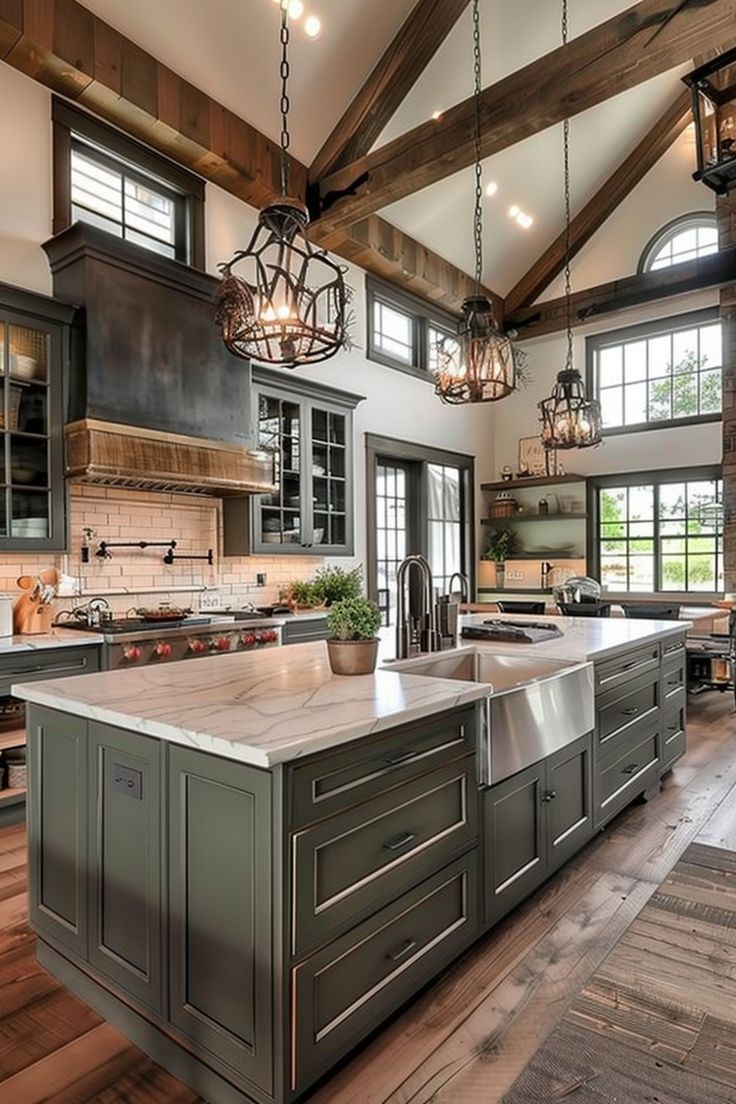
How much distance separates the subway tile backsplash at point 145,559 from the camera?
163 inches

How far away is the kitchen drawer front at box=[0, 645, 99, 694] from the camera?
321 centimetres

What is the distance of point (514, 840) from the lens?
87.3 inches

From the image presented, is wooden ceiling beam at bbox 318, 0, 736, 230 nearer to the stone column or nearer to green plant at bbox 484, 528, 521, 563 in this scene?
the stone column

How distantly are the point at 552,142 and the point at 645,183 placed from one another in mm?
1408

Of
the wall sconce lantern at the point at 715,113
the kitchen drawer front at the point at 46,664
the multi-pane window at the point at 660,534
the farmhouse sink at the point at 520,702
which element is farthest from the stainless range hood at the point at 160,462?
the multi-pane window at the point at 660,534

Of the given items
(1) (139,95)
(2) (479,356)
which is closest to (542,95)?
(2) (479,356)

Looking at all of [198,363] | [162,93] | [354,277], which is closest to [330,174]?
[354,277]

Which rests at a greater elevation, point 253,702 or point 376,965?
point 253,702

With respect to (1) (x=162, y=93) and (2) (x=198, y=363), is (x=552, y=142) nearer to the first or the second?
(1) (x=162, y=93)

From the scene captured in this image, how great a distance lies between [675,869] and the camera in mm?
2701

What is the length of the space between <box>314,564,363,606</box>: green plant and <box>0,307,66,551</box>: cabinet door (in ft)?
7.16

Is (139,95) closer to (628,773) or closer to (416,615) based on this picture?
(416,615)

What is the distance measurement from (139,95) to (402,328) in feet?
10.9

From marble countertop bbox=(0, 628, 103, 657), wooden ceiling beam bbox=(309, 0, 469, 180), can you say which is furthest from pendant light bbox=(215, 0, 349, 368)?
wooden ceiling beam bbox=(309, 0, 469, 180)
